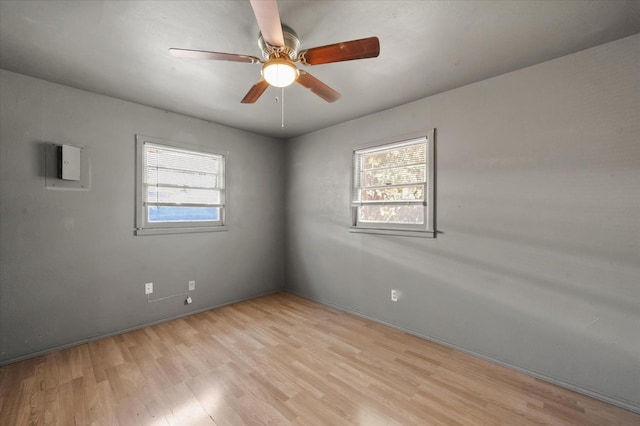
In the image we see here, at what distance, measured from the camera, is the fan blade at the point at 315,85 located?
70.9 inches

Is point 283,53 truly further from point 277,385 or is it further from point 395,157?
point 277,385

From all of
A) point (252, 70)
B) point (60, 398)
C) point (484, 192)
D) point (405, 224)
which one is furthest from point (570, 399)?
point (60, 398)

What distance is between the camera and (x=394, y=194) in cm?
311

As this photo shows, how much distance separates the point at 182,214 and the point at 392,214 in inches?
106

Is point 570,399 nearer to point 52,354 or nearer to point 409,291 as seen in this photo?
point 409,291

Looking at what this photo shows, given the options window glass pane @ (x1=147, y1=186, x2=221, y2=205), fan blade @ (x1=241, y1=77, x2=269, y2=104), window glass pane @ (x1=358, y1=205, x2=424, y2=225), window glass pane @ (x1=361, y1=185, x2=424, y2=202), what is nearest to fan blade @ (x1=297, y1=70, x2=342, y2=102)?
fan blade @ (x1=241, y1=77, x2=269, y2=104)

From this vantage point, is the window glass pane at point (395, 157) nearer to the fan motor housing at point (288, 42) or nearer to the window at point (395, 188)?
the window at point (395, 188)

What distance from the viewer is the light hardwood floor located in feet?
5.64

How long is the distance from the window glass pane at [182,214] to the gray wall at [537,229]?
2412mm

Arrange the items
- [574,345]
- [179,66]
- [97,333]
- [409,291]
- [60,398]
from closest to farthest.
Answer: [60,398], [574,345], [179,66], [97,333], [409,291]

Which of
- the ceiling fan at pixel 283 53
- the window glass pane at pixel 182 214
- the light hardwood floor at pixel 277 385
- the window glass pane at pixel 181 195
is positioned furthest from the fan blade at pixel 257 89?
the light hardwood floor at pixel 277 385

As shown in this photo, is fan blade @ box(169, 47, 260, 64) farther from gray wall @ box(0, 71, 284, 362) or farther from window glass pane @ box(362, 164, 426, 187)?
window glass pane @ box(362, 164, 426, 187)

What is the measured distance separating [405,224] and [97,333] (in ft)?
11.6

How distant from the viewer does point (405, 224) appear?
3.01 metres
